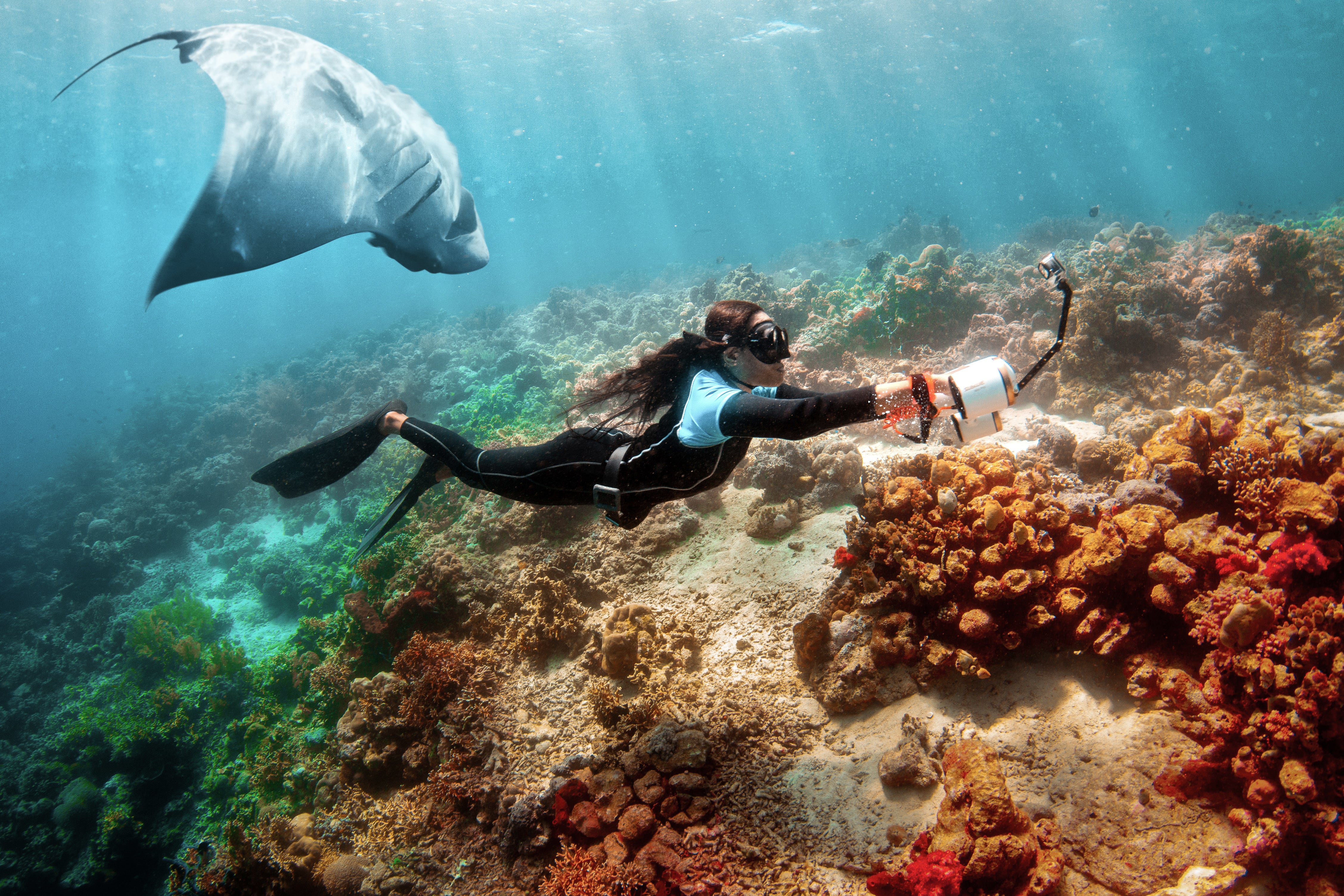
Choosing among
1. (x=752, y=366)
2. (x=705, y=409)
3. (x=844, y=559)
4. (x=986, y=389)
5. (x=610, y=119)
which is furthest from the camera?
(x=610, y=119)

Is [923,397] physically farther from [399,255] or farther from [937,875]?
[399,255]

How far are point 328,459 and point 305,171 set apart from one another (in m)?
2.43

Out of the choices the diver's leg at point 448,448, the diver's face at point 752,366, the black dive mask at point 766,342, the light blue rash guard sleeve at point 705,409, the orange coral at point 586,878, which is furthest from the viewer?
the diver's leg at point 448,448

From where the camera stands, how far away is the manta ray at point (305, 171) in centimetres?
335

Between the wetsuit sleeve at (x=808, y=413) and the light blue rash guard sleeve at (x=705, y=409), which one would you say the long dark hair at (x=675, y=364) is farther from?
the wetsuit sleeve at (x=808, y=413)

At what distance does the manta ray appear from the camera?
11.0ft

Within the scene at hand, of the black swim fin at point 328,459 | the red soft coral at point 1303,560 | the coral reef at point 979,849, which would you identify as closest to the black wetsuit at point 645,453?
the black swim fin at point 328,459

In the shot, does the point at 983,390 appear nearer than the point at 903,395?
Yes

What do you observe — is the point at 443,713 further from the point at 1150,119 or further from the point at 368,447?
the point at 1150,119

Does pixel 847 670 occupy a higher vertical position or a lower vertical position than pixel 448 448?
lower

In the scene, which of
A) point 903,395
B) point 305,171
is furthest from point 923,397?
point 305,171

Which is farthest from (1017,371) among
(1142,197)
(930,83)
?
(1142,197)

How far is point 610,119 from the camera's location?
168 ft

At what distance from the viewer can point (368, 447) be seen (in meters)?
4.80
